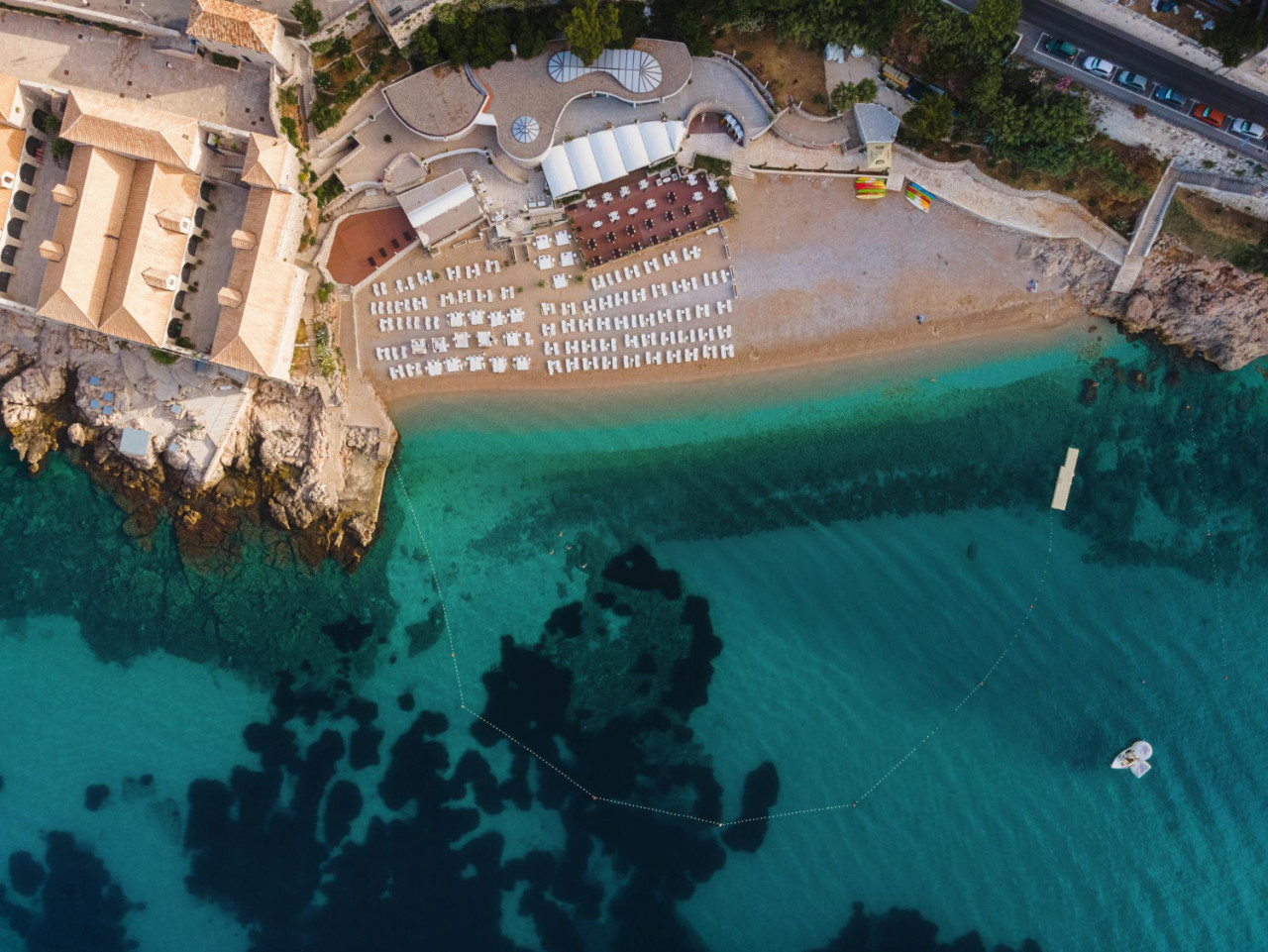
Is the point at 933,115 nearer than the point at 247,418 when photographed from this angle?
Yes

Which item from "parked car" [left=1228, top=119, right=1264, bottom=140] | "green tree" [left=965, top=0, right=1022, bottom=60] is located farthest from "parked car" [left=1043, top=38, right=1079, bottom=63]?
"parked car" [left=1228, top=119, right=1264, bottom=140]

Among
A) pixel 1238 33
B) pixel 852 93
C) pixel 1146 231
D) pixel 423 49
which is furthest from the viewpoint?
pixel 1146 231

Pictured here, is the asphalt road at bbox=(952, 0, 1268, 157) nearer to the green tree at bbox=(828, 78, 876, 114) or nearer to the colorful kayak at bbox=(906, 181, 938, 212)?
the green tree at bbox=(828, 78, 876, 114)

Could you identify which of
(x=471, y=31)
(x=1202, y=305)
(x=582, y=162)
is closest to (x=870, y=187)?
(x=582, y=162)

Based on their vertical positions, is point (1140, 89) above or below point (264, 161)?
above

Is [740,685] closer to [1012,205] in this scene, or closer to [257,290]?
[1012,205]

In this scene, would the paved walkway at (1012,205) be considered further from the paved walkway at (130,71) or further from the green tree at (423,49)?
the paved walkway at (130,71)

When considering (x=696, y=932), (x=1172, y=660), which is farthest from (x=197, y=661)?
(x=1172, y=660)
